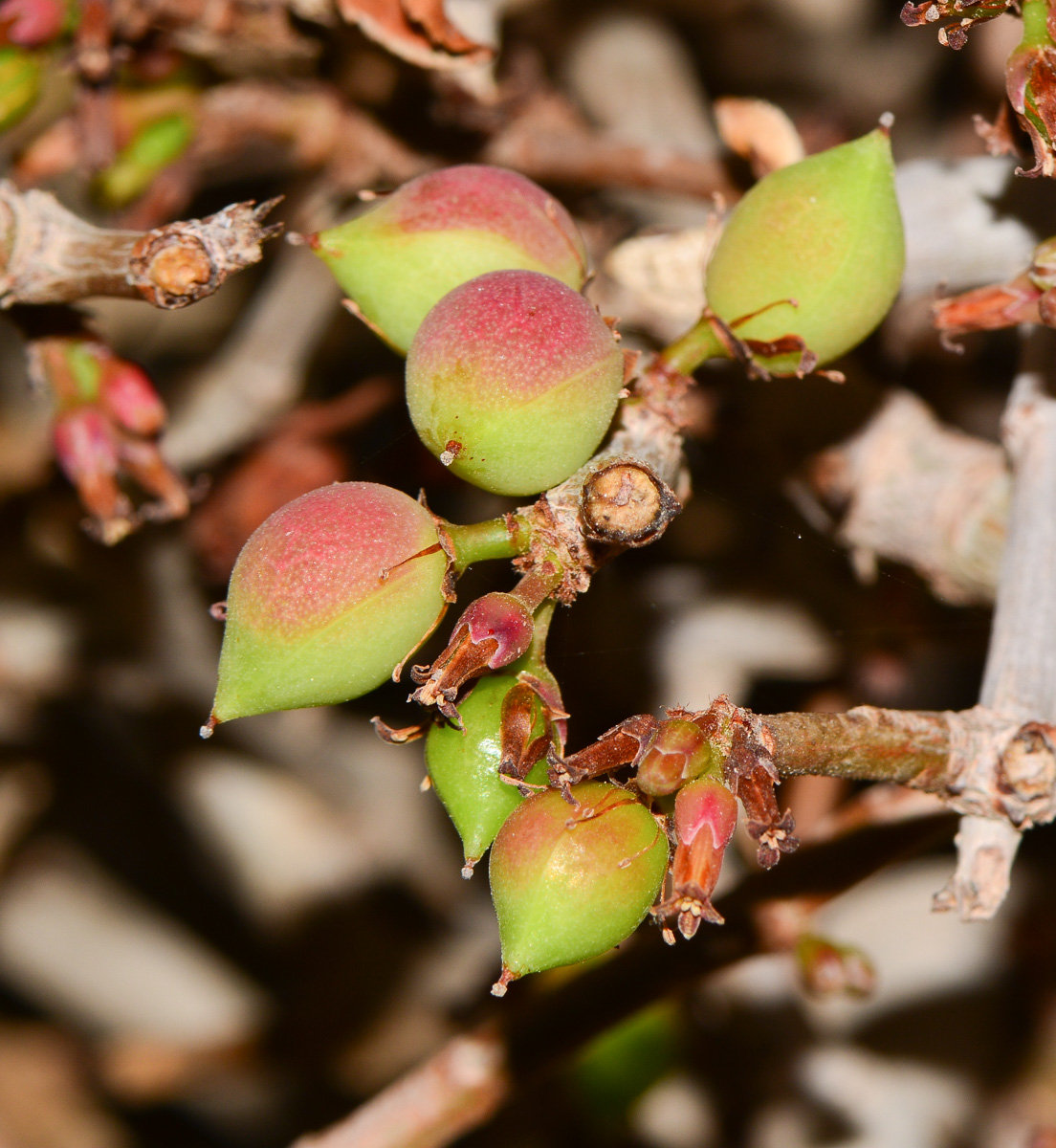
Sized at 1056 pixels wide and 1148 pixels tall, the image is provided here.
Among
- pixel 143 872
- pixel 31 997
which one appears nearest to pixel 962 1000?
pixel 143 872

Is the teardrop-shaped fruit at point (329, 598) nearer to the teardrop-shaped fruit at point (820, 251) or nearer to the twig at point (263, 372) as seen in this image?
A: the teardrop-shaped fruit at point (820, 251)

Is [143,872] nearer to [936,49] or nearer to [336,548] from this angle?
[336,548]

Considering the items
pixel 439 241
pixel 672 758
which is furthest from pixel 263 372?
pixel 672 758

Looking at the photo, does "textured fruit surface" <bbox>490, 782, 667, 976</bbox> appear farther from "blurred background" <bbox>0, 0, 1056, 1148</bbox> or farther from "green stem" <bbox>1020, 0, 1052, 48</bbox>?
"green stem" <bbox>1020, 0, 1052, 48</bbox>

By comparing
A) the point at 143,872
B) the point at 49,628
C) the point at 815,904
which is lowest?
the point at 143,872

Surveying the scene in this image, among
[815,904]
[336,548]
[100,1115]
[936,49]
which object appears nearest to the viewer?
[336,548]
